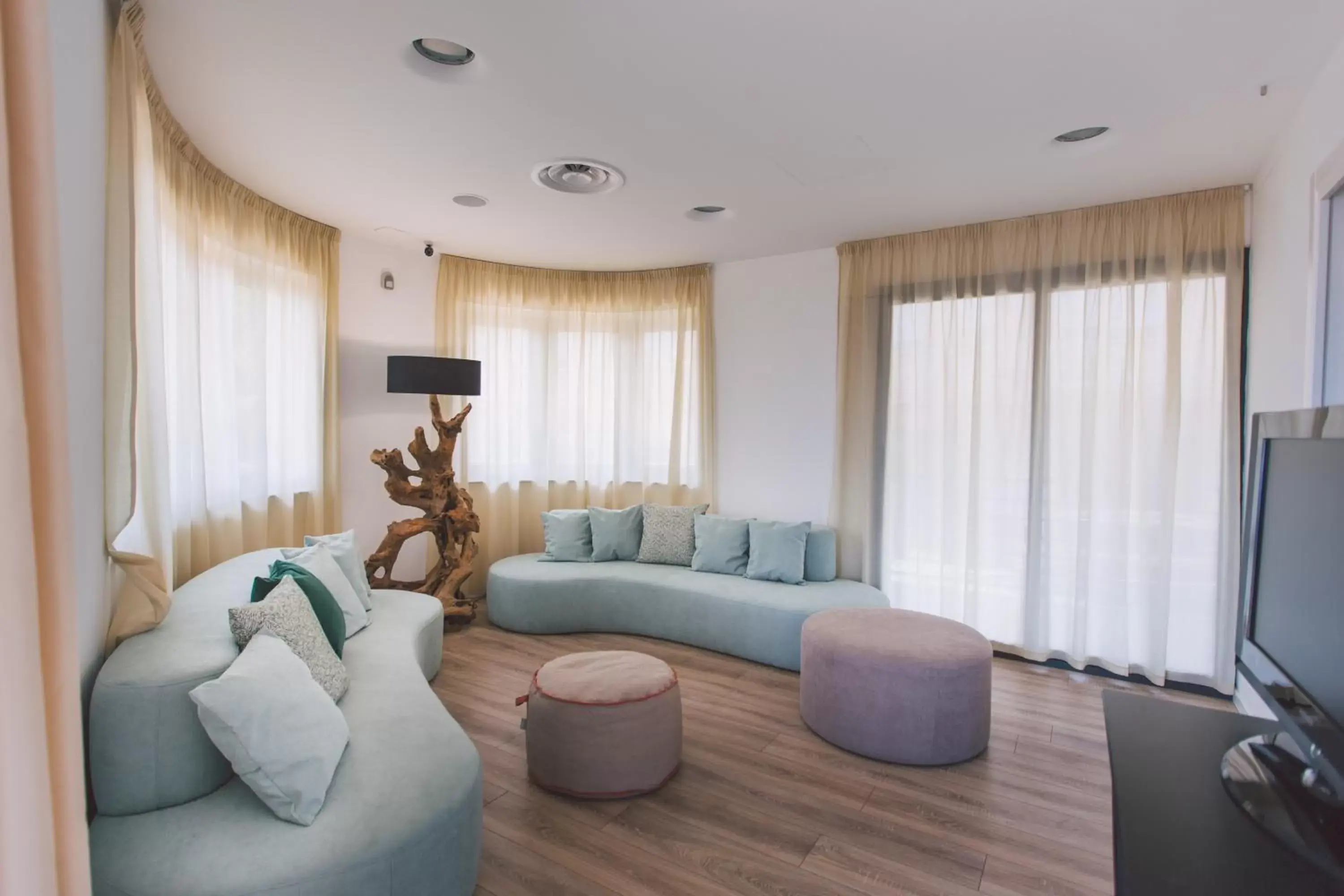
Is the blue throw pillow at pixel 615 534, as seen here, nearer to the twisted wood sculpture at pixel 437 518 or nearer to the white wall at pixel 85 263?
the twisted wood sculpture at pixel 437 518

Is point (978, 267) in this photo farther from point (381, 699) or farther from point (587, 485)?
point (381, 699)

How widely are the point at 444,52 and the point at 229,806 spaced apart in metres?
2.39

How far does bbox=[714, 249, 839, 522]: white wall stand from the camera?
457cm

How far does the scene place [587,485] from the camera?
5414mm

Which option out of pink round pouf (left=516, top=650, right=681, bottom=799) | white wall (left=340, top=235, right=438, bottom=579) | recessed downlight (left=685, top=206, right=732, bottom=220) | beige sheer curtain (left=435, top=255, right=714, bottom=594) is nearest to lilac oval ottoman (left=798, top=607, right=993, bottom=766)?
pink round pouf (left=516, top=650, right=681, bottom=799)

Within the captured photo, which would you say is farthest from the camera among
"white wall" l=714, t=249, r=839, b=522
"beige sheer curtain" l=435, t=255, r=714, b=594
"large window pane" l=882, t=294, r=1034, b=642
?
"beige sheer curtain" l=435, t=255, r=714, b=594

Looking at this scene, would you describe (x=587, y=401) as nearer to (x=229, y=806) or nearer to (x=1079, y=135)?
(x=1079, y=135)

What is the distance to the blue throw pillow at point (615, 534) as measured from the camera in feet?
15.8

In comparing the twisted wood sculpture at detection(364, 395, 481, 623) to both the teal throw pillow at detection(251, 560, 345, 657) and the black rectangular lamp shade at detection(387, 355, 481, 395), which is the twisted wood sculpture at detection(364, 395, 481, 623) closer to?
the black rectangular lamp shade at detection(387, 355, 481, 395)

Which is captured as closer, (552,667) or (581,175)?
(552,667)

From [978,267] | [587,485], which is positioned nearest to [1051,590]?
[978,267]

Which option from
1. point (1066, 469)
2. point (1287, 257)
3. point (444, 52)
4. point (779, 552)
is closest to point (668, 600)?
point (779, 552)

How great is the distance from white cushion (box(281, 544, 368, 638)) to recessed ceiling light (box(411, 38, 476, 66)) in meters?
2.15

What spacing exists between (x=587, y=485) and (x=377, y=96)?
3434 mm
